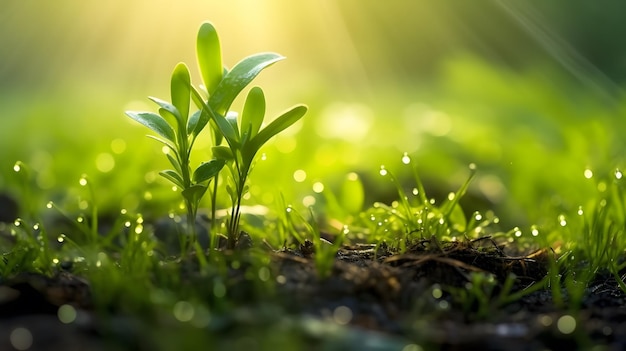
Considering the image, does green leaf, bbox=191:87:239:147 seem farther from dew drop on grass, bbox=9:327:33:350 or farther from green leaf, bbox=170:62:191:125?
dew drop on grass, bbox=9:327:33:350

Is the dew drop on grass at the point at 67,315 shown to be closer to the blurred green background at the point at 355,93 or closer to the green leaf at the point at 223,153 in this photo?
the green leaf at the point at 223,153

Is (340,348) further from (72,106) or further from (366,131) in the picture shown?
(72,106)

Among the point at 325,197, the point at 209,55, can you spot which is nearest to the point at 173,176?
the point at 209,55

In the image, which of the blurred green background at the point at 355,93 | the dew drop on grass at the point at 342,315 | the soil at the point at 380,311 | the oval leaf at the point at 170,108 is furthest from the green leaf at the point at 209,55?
the dew drop on grass at the point at 342,315

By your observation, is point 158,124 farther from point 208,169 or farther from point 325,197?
point 325,197

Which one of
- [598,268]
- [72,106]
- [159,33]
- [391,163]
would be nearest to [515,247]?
[598,268]
